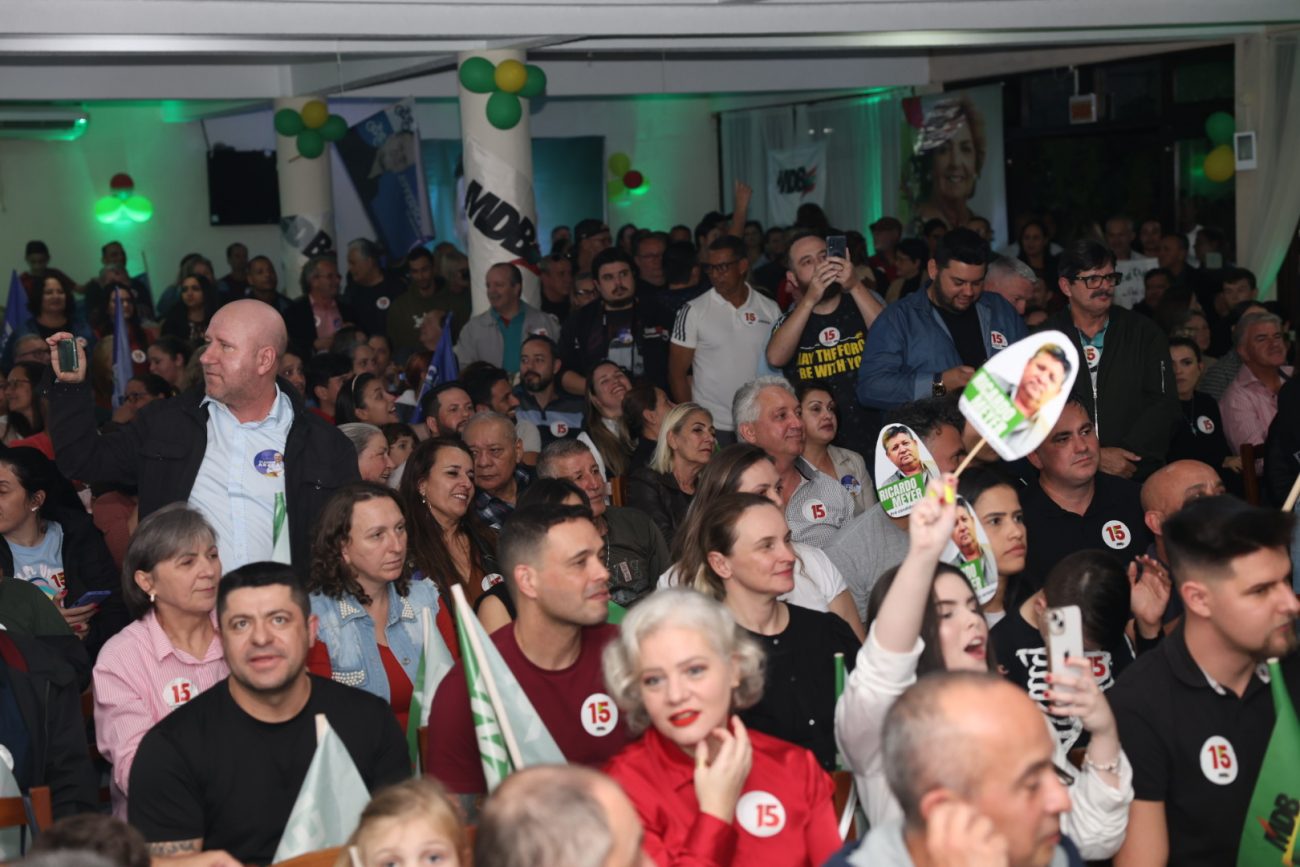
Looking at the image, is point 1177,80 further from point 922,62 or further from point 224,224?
point 224,224

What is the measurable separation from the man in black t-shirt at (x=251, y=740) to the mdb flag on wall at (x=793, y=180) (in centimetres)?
1158

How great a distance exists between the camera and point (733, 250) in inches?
293

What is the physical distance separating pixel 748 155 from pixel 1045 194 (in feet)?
11.9

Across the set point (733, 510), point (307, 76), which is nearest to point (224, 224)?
point (307, 76)

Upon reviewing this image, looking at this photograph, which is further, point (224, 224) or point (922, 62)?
point (224, 224)

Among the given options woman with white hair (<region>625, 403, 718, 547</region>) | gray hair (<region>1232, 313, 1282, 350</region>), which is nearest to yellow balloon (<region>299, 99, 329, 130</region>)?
woman with white hair (<region>625, 403, 718, 547</region>)

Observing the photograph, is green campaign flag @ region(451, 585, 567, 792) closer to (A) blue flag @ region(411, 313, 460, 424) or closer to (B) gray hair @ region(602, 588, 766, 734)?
(B) gray hair @ region(602, 588, 766, 734)

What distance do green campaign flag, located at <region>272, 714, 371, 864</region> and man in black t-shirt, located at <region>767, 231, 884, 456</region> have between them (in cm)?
358

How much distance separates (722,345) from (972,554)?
3859 mm

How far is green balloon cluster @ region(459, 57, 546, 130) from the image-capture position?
921 centimetres

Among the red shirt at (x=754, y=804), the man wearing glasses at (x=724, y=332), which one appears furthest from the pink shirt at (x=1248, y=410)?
the red shirt at (x=754, y=804)

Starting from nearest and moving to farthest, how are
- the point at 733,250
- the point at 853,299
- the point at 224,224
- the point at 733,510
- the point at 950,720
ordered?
the point at 950,720 < the point at 733,510 < the point at 853,299 < the point at 733,250 < the point at 224,224

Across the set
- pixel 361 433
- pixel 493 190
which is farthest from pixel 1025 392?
pixel 493 190

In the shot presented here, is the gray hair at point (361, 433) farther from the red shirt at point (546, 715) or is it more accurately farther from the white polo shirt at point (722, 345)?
the red shirt at point (546, 715)
